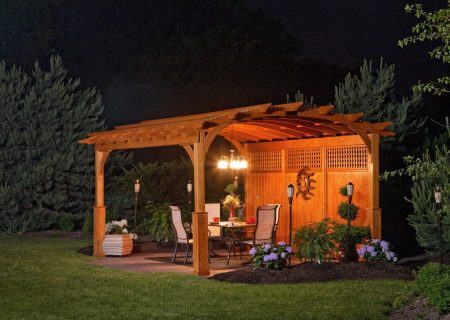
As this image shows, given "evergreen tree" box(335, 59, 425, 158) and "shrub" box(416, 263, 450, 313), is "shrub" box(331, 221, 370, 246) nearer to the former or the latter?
"evergreen tree" box(335, 59, 425, 158)

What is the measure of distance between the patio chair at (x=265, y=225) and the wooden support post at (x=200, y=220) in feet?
3.73

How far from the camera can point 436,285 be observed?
776 cm

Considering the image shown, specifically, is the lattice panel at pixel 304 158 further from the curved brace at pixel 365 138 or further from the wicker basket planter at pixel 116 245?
the wicker basket planter at pixel 116 245

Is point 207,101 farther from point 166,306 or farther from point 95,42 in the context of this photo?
point 166,306

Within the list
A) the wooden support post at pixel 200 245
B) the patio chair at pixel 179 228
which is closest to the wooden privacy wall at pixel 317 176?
the patio chair at pixel 179 228

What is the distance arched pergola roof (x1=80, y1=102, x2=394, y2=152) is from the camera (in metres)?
11.4

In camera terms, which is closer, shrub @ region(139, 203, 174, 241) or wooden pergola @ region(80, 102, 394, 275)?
wooden pergola @ region(80, 102, 394, 275)

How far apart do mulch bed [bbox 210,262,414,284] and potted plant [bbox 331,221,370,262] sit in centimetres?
112

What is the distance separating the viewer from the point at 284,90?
29.4 m

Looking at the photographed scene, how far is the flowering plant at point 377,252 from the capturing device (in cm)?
1157

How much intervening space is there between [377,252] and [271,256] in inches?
71.9

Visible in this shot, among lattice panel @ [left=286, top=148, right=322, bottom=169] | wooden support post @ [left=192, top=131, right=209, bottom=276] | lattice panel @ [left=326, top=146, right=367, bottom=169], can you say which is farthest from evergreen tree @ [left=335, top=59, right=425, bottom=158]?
wooden support post @ [left=192, top=131, right=209, bottom=276]

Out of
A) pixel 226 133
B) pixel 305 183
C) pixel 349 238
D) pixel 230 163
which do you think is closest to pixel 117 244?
pixel 230 163

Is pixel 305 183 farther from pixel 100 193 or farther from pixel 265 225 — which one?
pixel 100 193
